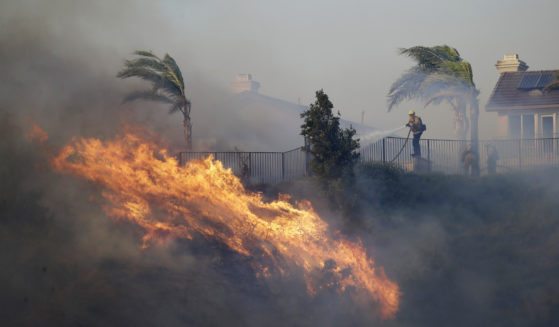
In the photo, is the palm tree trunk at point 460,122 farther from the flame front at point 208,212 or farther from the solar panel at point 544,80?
the flame front at point 208,212

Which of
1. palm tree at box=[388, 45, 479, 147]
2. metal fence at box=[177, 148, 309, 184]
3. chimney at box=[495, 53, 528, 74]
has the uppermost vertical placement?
chimney at box=[495, 53, 528, 74]

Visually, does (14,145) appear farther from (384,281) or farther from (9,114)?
(384,281)

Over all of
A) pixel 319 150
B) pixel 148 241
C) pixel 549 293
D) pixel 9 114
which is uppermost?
pixel 9 114

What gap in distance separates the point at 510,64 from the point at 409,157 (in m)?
13.9

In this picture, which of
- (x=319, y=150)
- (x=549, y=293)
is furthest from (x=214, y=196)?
(x=549, y=293)

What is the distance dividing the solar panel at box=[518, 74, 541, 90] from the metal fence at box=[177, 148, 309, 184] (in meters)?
14.1

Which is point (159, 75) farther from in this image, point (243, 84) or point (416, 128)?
point (243, 84)

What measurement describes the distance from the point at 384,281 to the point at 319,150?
4144 millimetres

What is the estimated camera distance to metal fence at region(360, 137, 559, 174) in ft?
58.5

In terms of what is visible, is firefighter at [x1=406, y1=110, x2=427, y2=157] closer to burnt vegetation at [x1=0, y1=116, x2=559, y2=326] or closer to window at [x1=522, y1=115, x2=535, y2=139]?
burnt vegetation at [x1=0, y1=116, x2=559, y2=326]

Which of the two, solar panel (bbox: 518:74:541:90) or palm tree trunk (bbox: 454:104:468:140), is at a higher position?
solar panel (bbox: 518:74:541:90)

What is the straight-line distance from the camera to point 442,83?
63.1ft

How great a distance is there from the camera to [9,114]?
1309 cm

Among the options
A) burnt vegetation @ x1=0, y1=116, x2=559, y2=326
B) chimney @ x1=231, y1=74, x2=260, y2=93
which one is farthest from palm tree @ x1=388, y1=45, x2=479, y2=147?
chimney @ x1=231, y1=74, x2=260, y2=93
